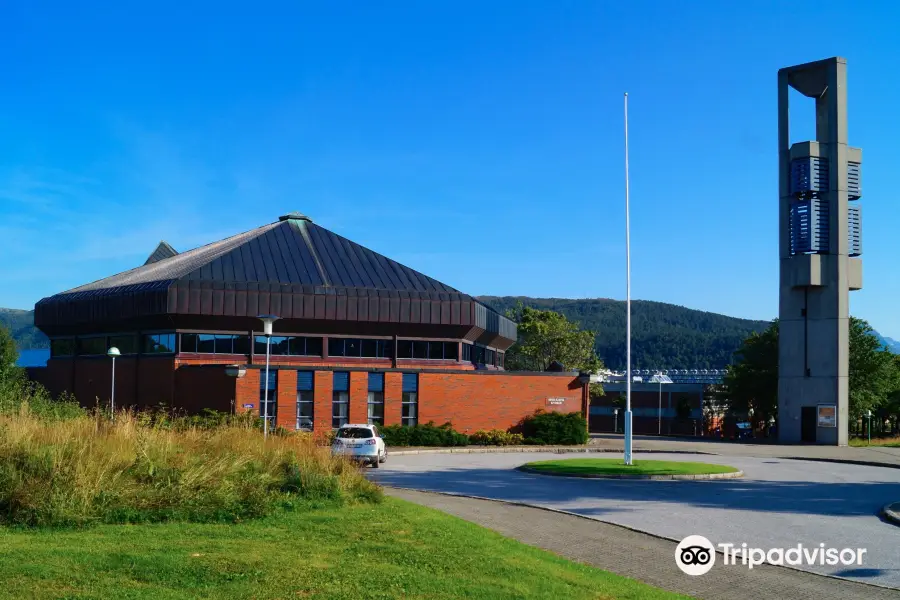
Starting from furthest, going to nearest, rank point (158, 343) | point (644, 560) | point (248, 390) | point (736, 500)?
→ point (158, 343)
point (248, 390)
point (736, 500)
point (644, 560)

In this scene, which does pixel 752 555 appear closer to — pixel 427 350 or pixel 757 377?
pixel 427 350

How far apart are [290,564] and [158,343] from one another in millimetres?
40220

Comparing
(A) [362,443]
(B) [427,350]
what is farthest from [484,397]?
(A) [362,443]

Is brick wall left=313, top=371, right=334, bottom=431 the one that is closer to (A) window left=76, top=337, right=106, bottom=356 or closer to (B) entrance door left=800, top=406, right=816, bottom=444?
(A) window left=76, top=337, right=106, bottom=356

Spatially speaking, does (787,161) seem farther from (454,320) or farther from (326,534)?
(326,534)

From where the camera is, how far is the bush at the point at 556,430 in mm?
46406

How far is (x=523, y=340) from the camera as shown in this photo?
92188 millimetres

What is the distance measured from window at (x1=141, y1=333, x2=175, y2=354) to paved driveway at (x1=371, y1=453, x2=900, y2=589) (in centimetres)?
1825

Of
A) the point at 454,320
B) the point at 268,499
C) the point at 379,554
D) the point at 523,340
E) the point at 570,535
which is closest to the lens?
the point at 379,554

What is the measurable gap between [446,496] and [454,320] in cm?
3038

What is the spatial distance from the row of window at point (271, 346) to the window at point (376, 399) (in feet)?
15.1

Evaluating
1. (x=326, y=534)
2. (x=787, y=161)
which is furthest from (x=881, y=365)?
(x=326, y=534)

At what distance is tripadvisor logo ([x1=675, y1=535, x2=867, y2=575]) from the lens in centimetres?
1283

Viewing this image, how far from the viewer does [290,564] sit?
9859 mm
